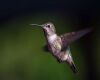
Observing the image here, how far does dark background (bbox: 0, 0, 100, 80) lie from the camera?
6.71 feet

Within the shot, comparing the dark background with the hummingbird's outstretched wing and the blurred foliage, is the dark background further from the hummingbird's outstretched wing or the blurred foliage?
the hummingbird's outstretched wing

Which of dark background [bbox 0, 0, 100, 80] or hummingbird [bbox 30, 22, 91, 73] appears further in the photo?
dark background [bbox 0, 0, 100, 80]

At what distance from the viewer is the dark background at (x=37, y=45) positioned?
2045 mm

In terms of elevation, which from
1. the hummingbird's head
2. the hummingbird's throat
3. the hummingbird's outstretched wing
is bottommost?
the hummingbird's outstretched wing

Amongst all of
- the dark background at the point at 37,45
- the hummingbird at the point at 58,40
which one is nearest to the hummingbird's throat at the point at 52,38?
the hummingbird at the point at 58,40

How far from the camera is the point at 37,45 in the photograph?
78.0 inches

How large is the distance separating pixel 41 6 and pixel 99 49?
539 mm

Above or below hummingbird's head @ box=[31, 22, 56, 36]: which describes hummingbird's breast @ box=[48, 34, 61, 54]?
below

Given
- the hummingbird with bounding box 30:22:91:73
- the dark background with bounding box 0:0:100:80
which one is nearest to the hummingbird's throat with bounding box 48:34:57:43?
the hummingbird with bounding box 30:22:91:73

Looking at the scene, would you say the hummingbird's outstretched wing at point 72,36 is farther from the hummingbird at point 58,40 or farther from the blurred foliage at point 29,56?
the blurred foliage at point 29,56

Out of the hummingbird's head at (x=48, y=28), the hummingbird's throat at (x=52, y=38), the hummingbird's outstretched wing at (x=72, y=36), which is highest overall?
the hummingbird's head at (x=48, y=28)

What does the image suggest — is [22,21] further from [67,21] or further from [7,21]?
[67,21]

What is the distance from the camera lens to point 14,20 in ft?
7.06

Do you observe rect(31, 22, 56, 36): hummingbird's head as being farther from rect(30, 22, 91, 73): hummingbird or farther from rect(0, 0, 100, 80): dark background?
rect(0, 0, 100, 80): dark background
